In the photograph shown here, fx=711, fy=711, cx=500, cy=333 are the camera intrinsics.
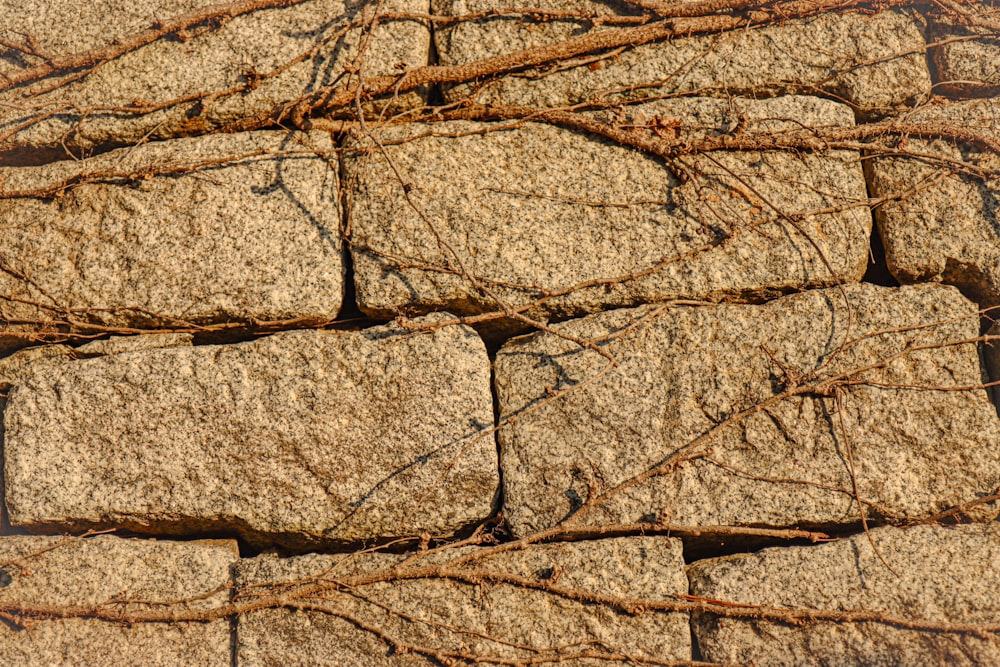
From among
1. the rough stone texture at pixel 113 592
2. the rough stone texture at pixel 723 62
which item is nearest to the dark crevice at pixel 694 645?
the rough stone texture at pixel 113 592

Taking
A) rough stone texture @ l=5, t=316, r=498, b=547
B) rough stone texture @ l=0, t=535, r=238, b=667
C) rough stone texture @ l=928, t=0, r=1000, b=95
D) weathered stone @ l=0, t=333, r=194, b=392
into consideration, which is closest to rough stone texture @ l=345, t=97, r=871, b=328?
rough stone texture @ l=5, t=316, r=498, b=547

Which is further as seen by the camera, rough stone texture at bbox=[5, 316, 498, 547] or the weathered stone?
the weathered stone

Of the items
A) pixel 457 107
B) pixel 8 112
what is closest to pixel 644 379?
pixel 457 107

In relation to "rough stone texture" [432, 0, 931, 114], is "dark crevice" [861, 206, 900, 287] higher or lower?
lower

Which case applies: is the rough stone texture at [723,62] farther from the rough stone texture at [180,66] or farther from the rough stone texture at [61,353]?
the rough stone texture at [61,353]

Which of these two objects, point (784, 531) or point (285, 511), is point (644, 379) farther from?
point (285, 511)

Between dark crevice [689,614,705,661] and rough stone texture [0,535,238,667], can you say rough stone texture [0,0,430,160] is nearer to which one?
rough stone texture [0,535,238,667]
